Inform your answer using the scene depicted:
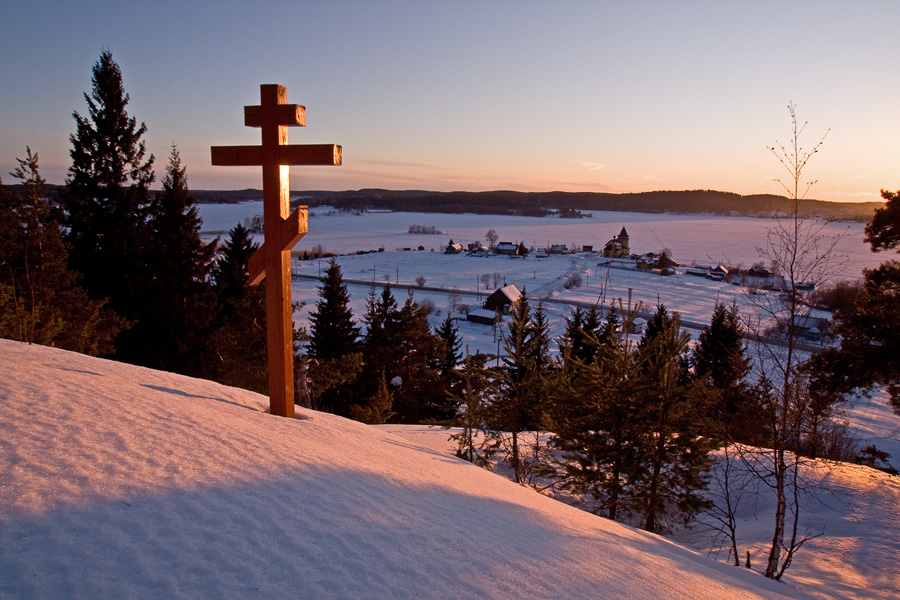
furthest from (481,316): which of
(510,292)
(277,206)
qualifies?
(277,206)

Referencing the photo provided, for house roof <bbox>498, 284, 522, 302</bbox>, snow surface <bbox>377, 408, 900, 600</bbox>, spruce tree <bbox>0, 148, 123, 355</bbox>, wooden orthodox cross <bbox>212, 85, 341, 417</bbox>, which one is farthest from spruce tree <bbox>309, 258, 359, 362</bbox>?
house roof <bbox>498, 284, 522, 302</bbox>

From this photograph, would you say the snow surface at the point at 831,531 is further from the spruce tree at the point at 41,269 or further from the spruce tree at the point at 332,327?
the spruce tree at the point at 332,327

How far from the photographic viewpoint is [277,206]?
5855 mm

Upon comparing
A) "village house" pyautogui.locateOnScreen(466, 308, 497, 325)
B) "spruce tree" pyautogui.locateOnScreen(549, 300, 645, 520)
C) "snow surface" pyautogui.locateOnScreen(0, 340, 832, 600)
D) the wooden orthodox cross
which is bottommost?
"village house" pyautogui.locateOnScreen(466, 308, 497, 325)

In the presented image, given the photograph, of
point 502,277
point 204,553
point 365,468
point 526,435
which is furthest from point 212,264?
point 502,277

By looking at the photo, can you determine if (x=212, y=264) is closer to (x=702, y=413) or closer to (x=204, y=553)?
(x=702, y=413)

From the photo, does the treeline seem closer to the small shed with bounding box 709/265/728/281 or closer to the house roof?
the house roof

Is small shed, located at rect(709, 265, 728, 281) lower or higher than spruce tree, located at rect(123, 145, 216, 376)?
lower

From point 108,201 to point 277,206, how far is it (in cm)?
1875

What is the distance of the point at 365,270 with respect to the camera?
7606 centimetres

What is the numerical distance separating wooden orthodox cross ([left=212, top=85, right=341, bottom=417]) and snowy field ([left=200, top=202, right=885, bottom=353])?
7018 mm

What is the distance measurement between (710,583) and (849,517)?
25.1 feet

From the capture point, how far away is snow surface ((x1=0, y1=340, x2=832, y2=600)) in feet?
8.11

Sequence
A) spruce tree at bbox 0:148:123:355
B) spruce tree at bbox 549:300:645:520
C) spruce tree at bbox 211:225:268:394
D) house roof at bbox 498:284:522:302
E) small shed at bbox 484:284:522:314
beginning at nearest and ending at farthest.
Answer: spruce tree at bbox 549:300:645:520
spruce tree at bbox 0:148:123:355
spruce tree at bbox 211:225:268:394
small shed at bbox 484:284:522:314
house roof at bbox 498:284:522:302
